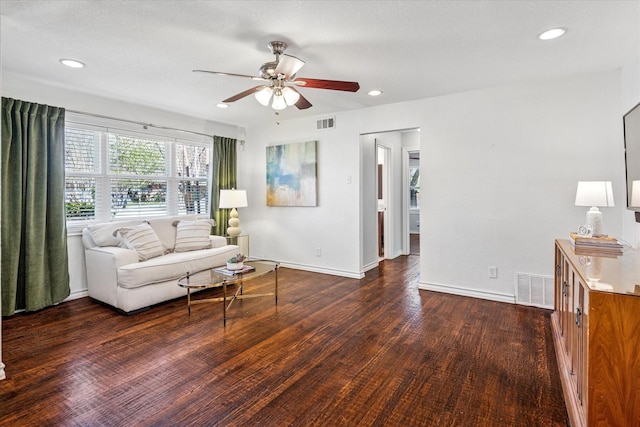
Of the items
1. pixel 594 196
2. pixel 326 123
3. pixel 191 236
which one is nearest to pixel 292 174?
pixel 326 123

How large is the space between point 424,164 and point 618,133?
5.88 feet

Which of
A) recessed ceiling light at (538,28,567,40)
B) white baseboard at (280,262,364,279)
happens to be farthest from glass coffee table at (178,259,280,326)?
recessed ceiling light at (538,28,567,40)

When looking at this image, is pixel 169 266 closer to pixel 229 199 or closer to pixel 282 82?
pixel 229 199

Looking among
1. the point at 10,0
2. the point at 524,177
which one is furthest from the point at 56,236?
the point at 524,177

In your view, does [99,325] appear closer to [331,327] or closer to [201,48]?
[331,327]

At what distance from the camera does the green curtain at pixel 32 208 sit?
3.23 m

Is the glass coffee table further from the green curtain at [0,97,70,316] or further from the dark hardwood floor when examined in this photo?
the green curtain at [0,97,70,316]

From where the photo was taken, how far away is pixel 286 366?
2.30 meters

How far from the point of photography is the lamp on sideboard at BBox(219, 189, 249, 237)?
489cm

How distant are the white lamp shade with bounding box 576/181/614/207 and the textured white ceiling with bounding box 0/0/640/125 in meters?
1.08

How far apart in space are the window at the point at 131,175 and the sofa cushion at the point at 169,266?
98cm

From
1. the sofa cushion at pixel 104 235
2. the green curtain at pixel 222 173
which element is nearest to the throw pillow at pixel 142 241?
the sofa cushion at pixel 104 235

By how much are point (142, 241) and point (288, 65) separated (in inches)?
103

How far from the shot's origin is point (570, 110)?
3.29 m
